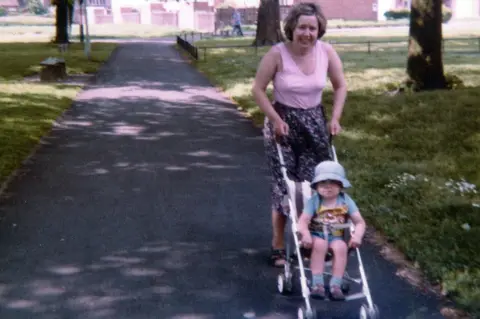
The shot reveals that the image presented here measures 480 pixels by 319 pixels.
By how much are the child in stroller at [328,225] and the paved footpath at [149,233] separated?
1.01 feet

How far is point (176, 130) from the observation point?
483 inches

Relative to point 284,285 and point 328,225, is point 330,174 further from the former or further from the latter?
point 284,285

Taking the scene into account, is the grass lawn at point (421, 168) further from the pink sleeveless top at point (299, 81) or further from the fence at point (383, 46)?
the fence at point (383, 46)

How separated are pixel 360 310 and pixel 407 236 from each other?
6.03 feet

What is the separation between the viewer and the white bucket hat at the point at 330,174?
4.58 metres

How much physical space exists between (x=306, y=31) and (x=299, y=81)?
13.8 inches

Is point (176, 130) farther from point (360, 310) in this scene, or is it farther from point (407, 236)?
point (360, 310)

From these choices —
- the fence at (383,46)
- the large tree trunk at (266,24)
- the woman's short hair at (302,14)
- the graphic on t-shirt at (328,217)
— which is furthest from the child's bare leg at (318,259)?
the large tree trunk at (266,24)

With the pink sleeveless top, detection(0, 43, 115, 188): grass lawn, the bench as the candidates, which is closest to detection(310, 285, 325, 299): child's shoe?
the pink sleeveless top

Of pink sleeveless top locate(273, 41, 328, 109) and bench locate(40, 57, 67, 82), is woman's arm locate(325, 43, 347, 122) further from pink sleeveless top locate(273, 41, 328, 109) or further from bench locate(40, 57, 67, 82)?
bench locate(40, 57, 67, 82)

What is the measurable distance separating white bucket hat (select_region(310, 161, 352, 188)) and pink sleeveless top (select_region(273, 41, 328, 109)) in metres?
0.65

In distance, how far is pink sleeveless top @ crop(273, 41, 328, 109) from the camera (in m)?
5.09

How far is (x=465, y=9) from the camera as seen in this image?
74.6m

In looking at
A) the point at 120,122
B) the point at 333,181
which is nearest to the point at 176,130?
the point at 120,122
